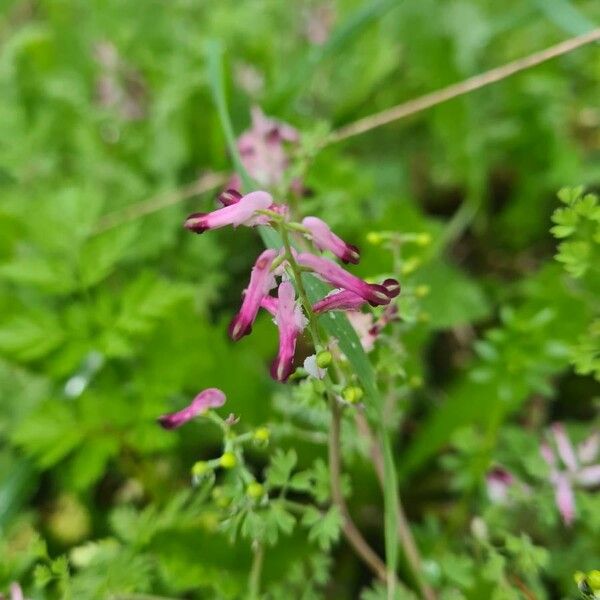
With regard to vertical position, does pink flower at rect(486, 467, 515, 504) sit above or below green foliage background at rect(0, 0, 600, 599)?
below

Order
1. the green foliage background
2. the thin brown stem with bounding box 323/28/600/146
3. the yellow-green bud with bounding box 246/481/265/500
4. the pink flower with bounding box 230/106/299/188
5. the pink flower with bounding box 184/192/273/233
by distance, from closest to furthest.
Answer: the pink flower with bounding box 184/192/273/233 → the yellow-green bud with bounding box 246/481/265/500 → the green foliage background → the thin brown stem with bounding box 323/28/600/146 → the pink flower with bounding box 230/106/299/188

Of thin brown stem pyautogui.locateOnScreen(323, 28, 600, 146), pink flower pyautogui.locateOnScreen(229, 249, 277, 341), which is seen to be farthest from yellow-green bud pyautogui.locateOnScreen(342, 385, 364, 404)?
thin brown stem pyautogui.locateOnScreen(323, 28, 600, 146)

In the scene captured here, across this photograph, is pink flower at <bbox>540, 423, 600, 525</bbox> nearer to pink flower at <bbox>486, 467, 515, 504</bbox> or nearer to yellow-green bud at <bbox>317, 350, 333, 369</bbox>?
pink flower at <bbox>486, 467, 515, 504</bbox>

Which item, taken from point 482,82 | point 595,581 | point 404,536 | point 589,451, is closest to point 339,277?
point 595,581

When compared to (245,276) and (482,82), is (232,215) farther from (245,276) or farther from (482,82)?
(245,276)

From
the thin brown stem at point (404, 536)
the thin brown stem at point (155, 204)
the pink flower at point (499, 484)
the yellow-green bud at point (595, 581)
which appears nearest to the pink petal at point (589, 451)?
the pink flower at point (499, 484)

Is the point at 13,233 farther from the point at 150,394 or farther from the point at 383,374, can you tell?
the point at 383,374

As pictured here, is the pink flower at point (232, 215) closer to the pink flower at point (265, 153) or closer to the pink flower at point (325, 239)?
the pink flower at point (325, 239)
